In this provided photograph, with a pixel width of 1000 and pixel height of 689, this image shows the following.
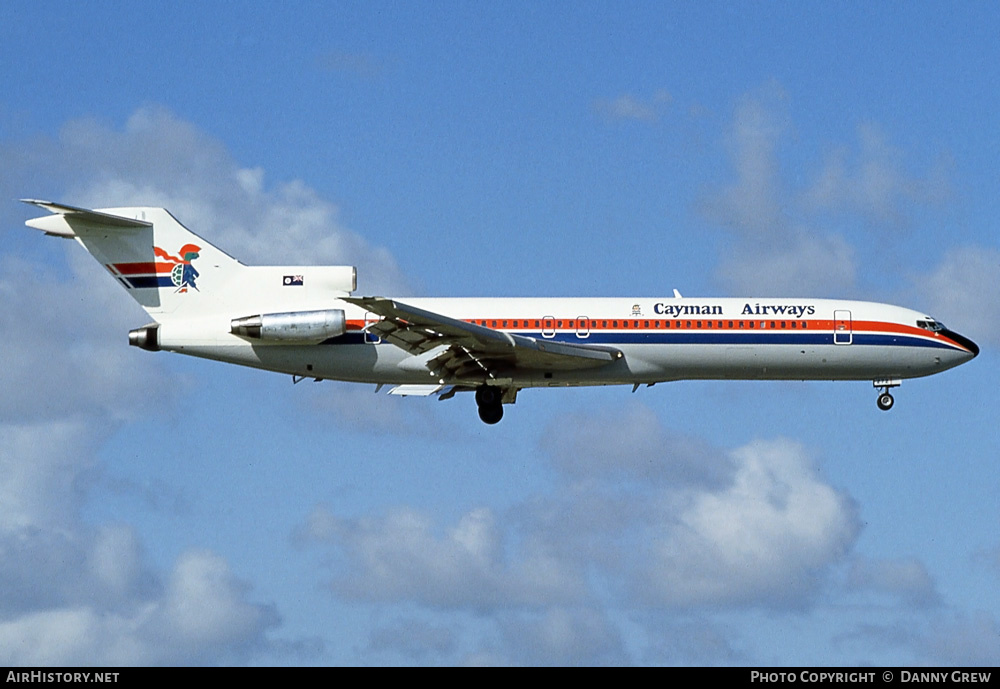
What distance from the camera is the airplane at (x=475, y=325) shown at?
131ft

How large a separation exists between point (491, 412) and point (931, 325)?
13.7 m

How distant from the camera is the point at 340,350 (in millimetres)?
40062

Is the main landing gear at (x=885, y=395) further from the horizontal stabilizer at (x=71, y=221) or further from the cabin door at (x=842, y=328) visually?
the horizontal stabilizer at (x=71, y=221)

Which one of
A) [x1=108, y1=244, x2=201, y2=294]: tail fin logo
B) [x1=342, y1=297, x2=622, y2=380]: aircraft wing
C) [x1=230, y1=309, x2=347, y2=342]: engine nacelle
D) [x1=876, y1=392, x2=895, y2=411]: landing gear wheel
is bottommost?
[x1=876, y1=392, x2=895, y2=411]: landing gear wheel

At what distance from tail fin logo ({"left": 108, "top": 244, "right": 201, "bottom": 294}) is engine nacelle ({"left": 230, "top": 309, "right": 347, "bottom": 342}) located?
3269mm

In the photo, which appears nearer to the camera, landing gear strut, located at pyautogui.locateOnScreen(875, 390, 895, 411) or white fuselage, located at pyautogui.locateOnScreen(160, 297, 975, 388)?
white fuselage, located at pyautogui.locateOnScreen(160, 297, 975, 388)

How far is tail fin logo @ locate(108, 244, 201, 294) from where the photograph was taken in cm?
4134

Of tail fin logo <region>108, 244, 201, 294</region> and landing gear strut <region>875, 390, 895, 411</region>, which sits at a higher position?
tail fin logo <region>108, 244, 201, 294</region>

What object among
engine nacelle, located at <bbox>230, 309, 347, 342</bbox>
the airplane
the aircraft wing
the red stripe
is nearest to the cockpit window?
the airplane

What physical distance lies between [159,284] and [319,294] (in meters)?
4.82

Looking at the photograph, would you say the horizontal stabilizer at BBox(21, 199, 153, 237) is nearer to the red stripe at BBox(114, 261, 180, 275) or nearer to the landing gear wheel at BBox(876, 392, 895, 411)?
the red stripe at BBox(114, 261, 180, 275)

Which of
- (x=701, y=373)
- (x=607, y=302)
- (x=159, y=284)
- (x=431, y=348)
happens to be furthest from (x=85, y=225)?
(x=701, y=373)
